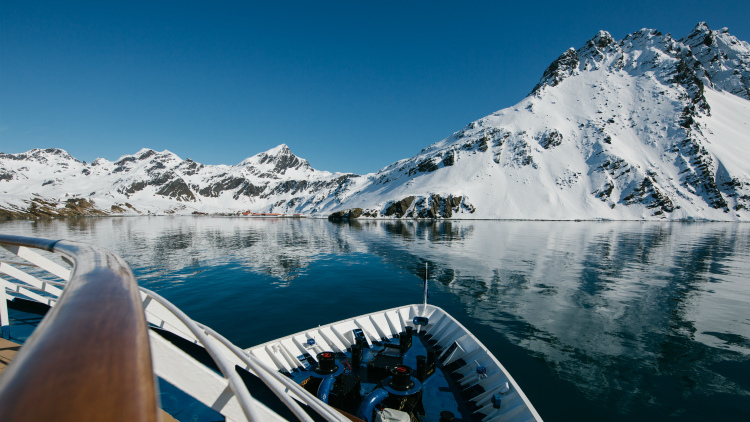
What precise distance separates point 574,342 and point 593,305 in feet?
26.1

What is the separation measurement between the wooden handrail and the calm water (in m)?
15.0

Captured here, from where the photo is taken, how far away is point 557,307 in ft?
76.4

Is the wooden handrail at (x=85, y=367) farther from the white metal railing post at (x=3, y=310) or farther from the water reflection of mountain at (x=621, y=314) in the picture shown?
the water reflection of mountain at (x=621, y=314)

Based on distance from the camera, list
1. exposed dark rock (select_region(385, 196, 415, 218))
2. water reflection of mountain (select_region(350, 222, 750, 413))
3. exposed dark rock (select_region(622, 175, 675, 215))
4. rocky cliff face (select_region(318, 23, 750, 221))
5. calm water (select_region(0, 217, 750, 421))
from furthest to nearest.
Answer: exposed dark rock (select_region(385, 196, 415, 218)) < rocky cliff face (select_region(318, 23, 750, 221)) < exposed dark rock (select_region(622, 175, 675, 215)) < water reflection of mountain (select_region(350, 222, 750, 413)) < calm water (select_region(0, 217, 750, 421))

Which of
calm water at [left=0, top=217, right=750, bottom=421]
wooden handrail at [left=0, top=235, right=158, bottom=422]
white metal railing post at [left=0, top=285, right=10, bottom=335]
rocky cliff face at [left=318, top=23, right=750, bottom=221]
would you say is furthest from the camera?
rocky cliff face at [left=318, top=23, right=750, bottom=221]

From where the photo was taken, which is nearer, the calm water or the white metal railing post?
the white metal railing post

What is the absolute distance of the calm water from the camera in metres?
13.7

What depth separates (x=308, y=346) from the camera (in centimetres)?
1500

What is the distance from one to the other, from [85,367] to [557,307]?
2740 cm

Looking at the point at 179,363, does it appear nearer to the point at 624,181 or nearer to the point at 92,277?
the point at 92,277

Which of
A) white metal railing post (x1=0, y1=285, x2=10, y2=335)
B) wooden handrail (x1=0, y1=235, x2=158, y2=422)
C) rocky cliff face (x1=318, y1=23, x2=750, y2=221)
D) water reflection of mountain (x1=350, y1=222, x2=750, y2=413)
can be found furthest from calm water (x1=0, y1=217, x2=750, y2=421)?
rocky cliff face (x1=318, y1=23, x2=750, y2=221)

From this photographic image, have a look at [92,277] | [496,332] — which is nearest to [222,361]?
[92,277]

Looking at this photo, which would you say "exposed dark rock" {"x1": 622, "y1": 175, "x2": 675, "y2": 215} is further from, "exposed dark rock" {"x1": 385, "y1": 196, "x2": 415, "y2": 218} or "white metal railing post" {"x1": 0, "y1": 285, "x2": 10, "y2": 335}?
"white metal railing post" {"x1": 0, "y1": 285, "x2": 10, "y2": 335}

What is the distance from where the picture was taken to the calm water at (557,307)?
1366 centimetres
